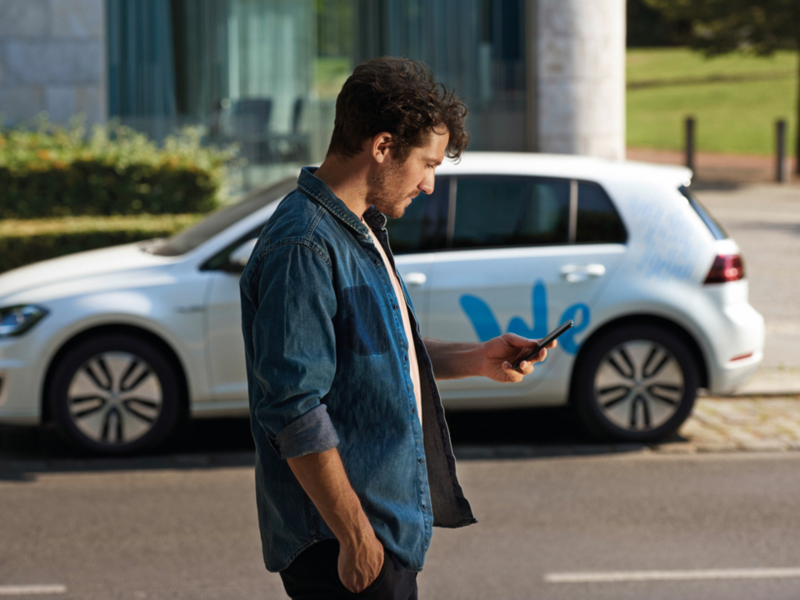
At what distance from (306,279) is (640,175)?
5.05 metres

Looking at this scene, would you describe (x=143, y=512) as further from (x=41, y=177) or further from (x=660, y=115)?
(x=660, y=115)

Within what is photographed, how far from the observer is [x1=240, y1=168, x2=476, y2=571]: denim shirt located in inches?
80.7

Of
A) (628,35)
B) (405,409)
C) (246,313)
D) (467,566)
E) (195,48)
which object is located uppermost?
(628,35)

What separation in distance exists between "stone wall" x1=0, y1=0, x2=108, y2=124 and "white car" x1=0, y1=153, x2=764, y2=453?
23.6 feet

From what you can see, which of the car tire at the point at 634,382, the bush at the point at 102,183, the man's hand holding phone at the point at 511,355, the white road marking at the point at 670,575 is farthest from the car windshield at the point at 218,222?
the man's hand holding phone at the point at 511,355

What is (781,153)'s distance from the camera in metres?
25.3

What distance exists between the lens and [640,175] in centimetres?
679

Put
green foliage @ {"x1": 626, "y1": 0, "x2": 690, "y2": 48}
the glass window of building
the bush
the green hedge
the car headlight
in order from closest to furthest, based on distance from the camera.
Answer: the car headlight
the green hedge
the bush
the glass window of building
green foliage @ {"x1": 626, "y1": 0, "x2": 690, "y2": 48}

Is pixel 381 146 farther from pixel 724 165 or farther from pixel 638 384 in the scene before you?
pixel 724 165

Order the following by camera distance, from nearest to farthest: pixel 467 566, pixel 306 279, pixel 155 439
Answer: pixel 306 279 < pixel 467 566 < pixel 155 439

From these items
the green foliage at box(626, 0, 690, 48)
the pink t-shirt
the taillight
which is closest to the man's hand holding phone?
the pink t-shirt

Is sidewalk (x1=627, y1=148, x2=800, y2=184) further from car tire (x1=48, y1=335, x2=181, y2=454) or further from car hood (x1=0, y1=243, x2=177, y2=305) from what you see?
car tire (x1=48, y1=335, x2=181, y2=454)

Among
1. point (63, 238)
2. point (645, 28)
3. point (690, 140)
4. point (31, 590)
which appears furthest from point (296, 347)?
point (645, 28)

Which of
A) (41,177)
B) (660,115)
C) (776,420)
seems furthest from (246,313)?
(660,115)
